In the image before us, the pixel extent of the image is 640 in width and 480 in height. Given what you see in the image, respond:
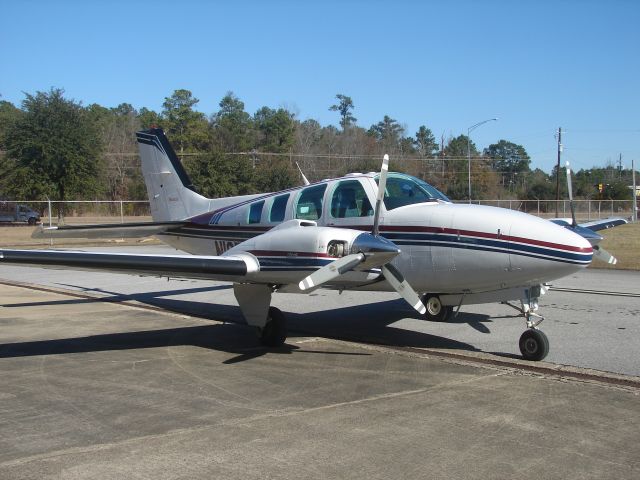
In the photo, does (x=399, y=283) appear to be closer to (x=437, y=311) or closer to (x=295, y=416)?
(x=295, y=416)

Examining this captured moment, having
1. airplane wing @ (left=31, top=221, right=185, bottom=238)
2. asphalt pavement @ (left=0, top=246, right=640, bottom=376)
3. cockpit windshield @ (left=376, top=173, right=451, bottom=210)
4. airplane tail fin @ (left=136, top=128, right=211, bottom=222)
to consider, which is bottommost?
asphalt pavement @ (left=0, top=246, right=640, bottom=376)

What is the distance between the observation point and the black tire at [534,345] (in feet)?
27.0

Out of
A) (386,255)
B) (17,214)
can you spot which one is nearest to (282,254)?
(386,255)

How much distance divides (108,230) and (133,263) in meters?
4.37

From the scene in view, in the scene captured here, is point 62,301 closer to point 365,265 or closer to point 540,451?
point 365,265

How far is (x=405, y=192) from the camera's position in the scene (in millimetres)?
9359

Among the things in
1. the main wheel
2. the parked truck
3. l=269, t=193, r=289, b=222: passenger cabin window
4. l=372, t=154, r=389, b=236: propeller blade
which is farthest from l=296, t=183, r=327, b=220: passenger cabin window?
the parked truck

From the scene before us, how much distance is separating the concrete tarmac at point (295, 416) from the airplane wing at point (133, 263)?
129 centimetres

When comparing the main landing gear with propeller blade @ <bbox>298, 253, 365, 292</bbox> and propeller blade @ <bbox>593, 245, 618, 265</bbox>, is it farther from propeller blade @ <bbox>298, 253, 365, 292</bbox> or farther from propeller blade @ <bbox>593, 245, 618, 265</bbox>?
propeller blade @ <bbox>593, 245, 618, 265</bbox>

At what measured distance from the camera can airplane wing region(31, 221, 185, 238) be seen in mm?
11227

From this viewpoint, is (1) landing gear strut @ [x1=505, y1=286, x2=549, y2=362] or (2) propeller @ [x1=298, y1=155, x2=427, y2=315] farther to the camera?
(1) landing gear strut @ [x1=505, y1=286, x2=549, y2=362]

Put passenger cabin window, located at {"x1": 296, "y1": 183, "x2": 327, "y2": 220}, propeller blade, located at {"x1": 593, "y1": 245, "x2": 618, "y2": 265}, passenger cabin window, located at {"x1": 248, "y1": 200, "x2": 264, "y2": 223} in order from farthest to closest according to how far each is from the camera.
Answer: passenger cabin window, located at {"x1": 248, "y1": 200, "x2": 264, "y2": 223} → propeller blade, located at {"x1": 593, "y1": 245, "x2": 618, "y2": 265} → passenger cabin window, located at {"x1": 296, "y1": 183, "x2": 327, "y2": 220}

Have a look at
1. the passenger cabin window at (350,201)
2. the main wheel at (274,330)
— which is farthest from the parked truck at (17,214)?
the passenger cabin window at (350,201)

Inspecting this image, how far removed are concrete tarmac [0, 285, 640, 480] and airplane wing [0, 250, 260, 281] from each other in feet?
4.24
